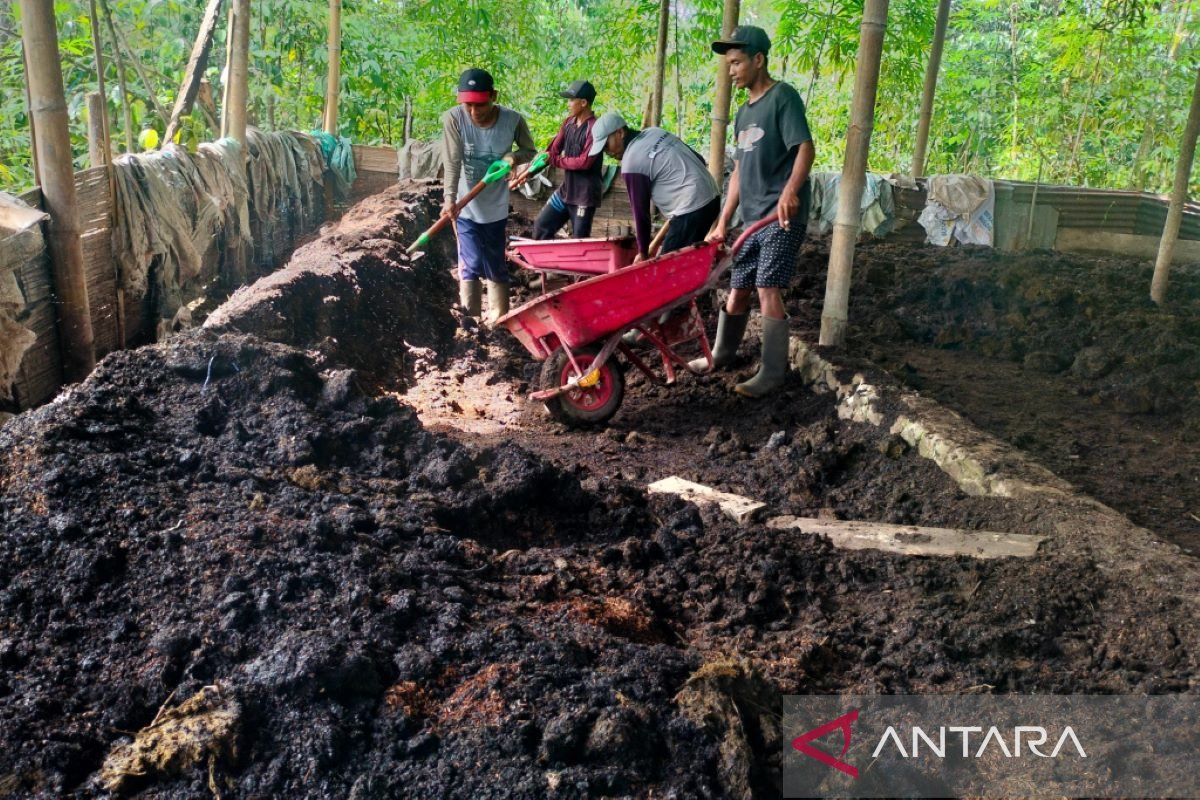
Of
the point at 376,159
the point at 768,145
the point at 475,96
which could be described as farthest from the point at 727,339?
the point at 376,159

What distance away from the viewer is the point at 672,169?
5926 millimetres

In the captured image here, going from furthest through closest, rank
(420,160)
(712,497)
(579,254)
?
(420,160), (579,254), (712,497)

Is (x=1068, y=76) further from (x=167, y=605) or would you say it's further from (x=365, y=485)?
(x=167, y=605)

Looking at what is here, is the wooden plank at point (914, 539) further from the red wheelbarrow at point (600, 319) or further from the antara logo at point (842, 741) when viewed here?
the red wheelbarrow at point (600, 319)

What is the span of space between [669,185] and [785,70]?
8.63 m

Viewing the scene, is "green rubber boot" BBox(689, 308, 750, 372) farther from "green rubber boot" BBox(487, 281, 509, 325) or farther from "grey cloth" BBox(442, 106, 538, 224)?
"grey cloth" BBox(442, 106, 538, 224)

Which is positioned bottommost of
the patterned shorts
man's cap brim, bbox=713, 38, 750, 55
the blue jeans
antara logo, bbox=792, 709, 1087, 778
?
antara logo, bbox=792, 709, 1087, 778

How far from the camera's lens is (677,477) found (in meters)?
4.49

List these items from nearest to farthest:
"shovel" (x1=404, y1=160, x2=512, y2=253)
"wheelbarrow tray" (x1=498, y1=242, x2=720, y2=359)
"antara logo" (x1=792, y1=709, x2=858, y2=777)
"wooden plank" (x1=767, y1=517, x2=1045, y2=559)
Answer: "antara logo" (x1=792, y1=709, x2=858, y2=777), "wooden plank" (x1=767, y1=517, x2=1045, y2=559), "wheelbarrow tray" (x1=498, y1=242, x2=720, y2=359), "shovel" (x1=404, y1=160, x2=512, y2=253)

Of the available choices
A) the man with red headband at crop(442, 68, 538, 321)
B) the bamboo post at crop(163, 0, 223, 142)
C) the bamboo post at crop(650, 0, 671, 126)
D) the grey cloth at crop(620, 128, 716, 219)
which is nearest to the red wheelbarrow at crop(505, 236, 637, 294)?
the grey cloth at crop(620, 128, 716, 219)

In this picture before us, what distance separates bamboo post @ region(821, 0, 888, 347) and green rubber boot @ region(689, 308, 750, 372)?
1.66 feet

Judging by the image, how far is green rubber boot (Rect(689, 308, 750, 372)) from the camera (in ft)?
19.3

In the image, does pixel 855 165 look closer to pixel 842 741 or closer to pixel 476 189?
pixel 476 189

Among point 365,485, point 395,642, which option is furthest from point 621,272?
point 395,642
